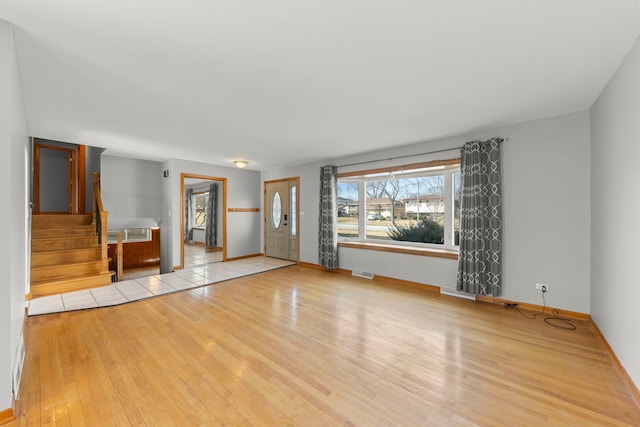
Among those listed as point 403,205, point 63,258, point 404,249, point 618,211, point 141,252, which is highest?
point 403,205

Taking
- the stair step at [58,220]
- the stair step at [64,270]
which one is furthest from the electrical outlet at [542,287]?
the stair step at [58,220]

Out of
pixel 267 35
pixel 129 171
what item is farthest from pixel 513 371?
pixel 129 171

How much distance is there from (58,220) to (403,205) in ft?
22.0

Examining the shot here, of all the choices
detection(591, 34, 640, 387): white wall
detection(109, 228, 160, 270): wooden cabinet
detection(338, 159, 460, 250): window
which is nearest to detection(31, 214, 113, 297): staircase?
detection(109, 228, 160, 270): wooden cabinet

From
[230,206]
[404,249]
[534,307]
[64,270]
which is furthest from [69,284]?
[534,307]

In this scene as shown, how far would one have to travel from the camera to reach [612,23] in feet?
5.11

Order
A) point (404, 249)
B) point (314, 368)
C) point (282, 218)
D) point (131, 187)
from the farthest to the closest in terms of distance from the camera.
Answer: point (282, 218) → point (131, 187) → point (404, 249) → point (314, 368)

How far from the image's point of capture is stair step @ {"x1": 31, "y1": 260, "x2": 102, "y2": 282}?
3842mm

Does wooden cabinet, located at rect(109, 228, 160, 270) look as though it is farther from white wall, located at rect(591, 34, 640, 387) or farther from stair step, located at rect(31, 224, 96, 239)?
white wall, located at rect(591, 34, 640, 387)

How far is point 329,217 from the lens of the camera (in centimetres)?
526

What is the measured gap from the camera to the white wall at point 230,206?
548cm

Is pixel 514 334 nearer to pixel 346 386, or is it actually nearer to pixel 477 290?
pixel 477 290

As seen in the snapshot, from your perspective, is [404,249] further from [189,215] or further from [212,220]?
[189,215]

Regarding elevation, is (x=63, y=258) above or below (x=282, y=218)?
below
